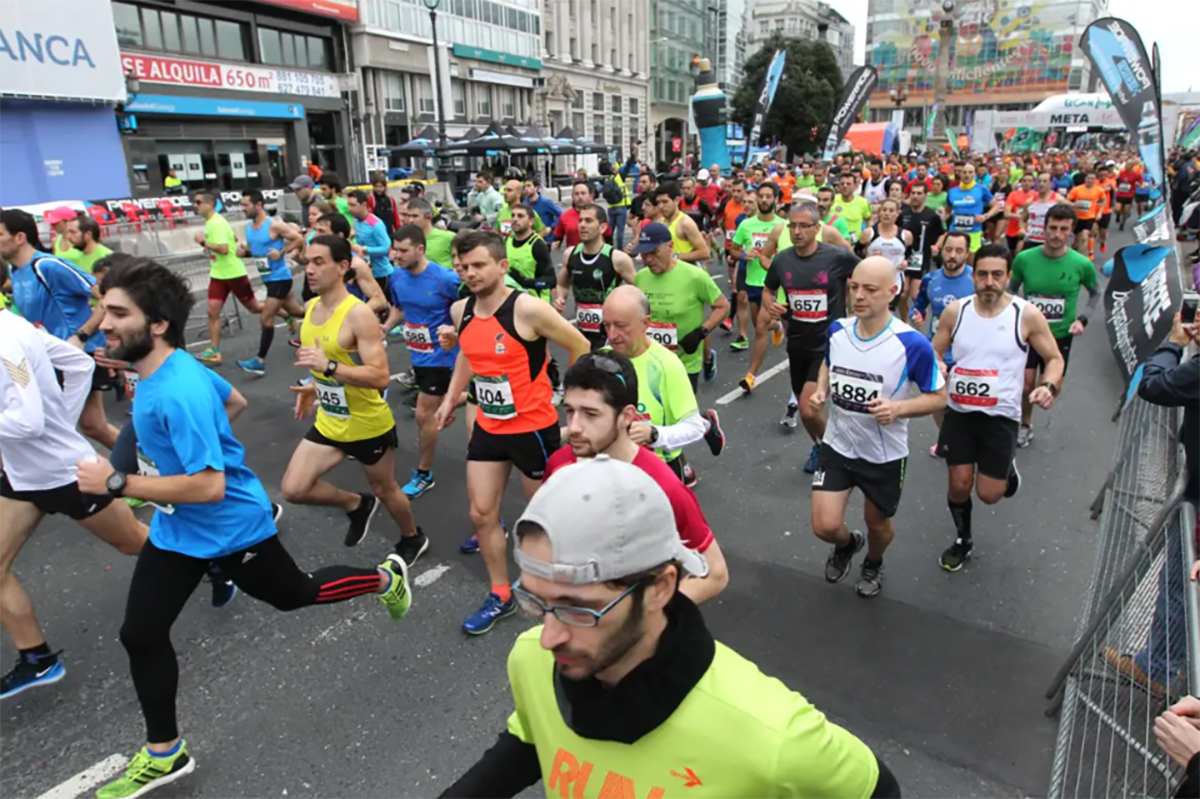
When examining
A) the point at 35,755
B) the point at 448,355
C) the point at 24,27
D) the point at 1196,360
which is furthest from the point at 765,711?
the point at 24,27

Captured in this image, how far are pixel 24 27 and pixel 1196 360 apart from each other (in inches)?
1213

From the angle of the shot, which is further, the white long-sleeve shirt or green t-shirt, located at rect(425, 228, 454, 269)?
green t-shirt, located at rect(425, 228, 454, 269)

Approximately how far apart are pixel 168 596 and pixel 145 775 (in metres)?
0.71

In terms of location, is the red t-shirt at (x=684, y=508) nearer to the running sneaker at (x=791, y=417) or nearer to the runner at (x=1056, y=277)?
the runner at (x=1056, y=277)

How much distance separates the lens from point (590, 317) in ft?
22.0

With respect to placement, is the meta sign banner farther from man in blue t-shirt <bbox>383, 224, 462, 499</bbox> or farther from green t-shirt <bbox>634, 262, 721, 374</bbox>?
green t-shirt <bbox>634, 262, 721, 374</bbox>

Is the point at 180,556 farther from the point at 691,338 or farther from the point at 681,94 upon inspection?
the point at 681,94

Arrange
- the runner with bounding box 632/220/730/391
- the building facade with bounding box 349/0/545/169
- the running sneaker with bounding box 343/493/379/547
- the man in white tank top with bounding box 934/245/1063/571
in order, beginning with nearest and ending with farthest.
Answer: the man in white tank top with bounding box 934/245/1063/571 < the running sneaker with bounding box 343/493/379/547 < the runner with bounding box 632/220/730/391 < the building facade with bounding box 349/0/545/169

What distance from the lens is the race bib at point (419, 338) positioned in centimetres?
617

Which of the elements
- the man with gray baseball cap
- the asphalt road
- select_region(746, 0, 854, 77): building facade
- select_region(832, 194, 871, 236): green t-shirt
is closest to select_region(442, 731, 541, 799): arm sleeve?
the man with gray baseball cap

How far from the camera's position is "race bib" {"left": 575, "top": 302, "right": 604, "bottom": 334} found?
6617mm

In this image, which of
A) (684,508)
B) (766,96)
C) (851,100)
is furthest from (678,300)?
(766,96)

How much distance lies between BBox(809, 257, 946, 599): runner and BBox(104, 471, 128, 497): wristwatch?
3225 millimetres

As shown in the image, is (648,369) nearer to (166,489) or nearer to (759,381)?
(166,489)
